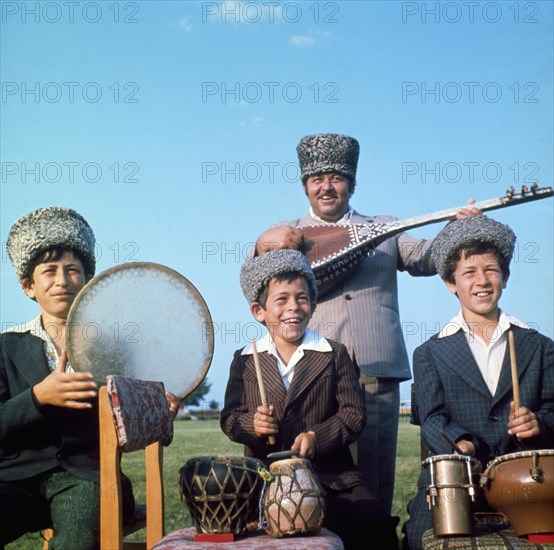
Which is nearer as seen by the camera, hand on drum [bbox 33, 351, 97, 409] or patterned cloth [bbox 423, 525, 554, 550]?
patterned cloth [bbox 423, 525, 554, 550]

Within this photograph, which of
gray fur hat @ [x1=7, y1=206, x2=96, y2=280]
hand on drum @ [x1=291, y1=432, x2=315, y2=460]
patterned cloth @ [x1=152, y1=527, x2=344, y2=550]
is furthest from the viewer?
gray fur hat @ [x1=7, y1=206, x2=96, y2=280]

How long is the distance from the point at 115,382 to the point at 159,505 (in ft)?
3.36

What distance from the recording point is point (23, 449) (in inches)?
169

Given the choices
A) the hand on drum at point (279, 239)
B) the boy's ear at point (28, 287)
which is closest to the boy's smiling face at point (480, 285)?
the hand on drum at point (279, 239)

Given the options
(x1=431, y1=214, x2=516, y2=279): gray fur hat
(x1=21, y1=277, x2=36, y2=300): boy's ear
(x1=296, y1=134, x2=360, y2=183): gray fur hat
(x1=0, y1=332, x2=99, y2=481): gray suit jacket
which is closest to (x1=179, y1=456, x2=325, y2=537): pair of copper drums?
(x1=0, y1=332, x2=99, y2=481): gray suit jacket

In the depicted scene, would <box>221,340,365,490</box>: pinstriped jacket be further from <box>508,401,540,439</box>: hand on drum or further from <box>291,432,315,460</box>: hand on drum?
<box>508,401,540,439</box>: hand on drum

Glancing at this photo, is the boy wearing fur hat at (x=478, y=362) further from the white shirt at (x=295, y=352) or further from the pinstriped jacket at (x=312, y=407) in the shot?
the white shirt at (x=295, y=352)

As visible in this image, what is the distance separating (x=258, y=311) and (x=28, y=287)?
4.16 feet

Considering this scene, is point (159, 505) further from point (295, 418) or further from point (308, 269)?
point (308, 269)

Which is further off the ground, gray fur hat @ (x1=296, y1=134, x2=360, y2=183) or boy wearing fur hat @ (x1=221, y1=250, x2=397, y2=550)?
gray fur hat @ (x1=296, y1=134, x2=360, y2=183)

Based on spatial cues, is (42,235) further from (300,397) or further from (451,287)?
(451,287)

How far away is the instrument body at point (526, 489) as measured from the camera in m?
3.70

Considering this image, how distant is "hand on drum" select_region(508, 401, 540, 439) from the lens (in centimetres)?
413

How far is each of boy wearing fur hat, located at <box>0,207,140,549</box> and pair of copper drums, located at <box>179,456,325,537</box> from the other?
59 centimetres
